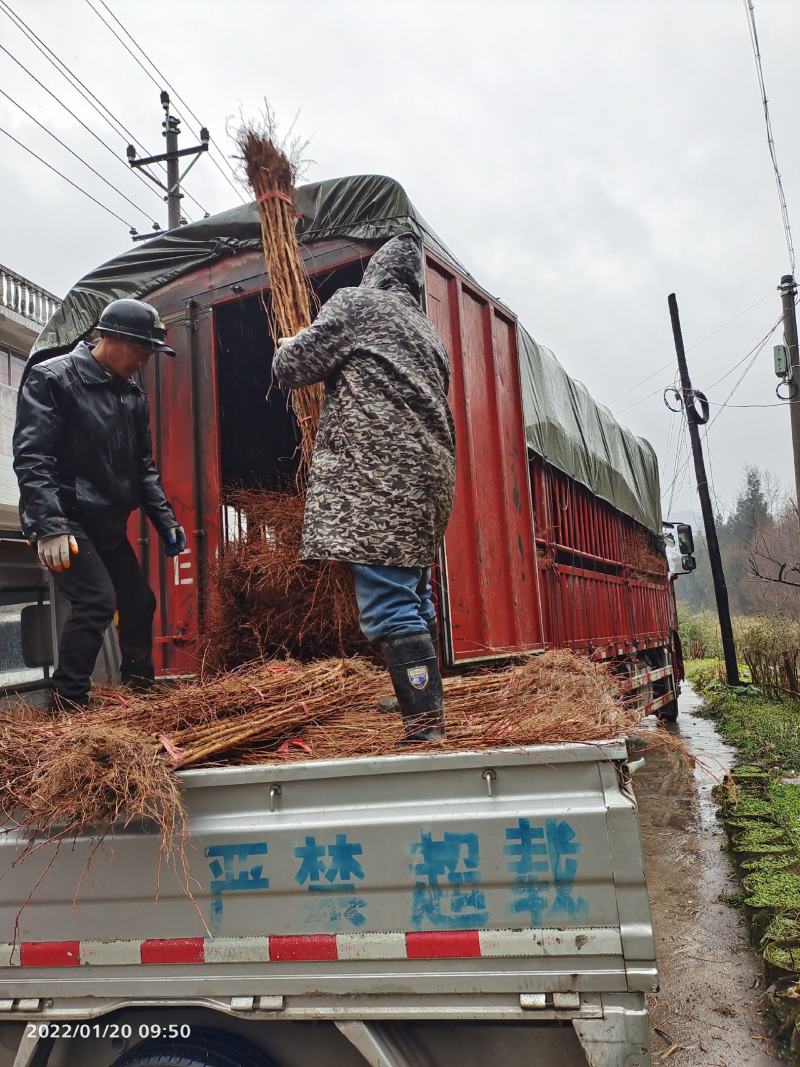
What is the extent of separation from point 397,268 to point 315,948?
7.35 feet

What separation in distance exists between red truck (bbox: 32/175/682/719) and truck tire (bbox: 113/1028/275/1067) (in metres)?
1.90

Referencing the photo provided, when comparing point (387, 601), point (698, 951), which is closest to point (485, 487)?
point (387, 601)

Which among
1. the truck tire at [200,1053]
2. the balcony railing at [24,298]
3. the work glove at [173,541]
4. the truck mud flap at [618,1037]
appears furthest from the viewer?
the balcony railing at [24,298]

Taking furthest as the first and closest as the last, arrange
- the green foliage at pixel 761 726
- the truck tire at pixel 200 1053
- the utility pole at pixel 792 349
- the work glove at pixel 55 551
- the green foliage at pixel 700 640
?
the green foliage at pixel 700 640 → the utility pole at pixel 792 349 → the green foliage at pixel 761 726 → the work glove at pixel 55 551 → the truck tire at pixel 200 1053

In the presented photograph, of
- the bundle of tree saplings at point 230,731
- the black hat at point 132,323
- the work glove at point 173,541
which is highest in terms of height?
the black hat at point 132,323

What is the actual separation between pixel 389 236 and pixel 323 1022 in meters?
3.13

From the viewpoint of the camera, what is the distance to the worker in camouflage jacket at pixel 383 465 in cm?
250

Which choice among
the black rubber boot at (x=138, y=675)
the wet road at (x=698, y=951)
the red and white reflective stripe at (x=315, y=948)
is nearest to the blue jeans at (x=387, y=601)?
the wet road at (x=698, y=951)

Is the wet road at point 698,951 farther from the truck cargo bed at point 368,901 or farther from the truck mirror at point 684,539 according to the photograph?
the truck mirror at point 684,539

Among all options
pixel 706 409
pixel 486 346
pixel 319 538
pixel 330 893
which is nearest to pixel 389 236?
pixel 486 346

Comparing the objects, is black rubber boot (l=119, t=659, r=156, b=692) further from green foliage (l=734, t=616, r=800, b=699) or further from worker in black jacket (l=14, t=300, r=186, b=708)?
green foliage (l=734, t=616, r=800, b=699)

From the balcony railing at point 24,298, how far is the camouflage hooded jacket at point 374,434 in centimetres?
1745

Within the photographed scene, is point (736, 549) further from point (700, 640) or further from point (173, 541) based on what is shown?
point (173, 541)

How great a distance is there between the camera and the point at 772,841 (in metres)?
4.40
